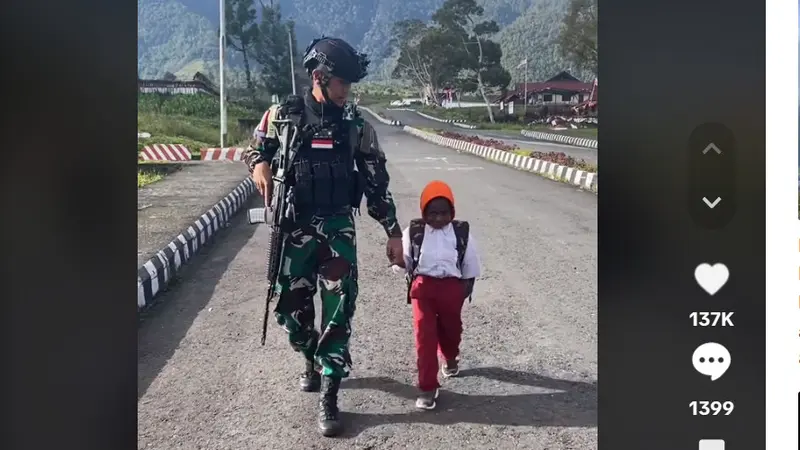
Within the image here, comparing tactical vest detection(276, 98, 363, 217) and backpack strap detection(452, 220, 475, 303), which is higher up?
tactical vest detection(276, 98, 363, 217)

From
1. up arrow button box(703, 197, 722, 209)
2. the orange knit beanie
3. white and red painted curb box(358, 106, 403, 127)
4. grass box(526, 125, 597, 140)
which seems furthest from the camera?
white and red painted curb box(358, 106, 403, 127)

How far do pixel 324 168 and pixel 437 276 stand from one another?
0.55 meters

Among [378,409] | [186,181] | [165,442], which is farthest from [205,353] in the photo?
[186,181]

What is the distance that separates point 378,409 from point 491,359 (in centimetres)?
39

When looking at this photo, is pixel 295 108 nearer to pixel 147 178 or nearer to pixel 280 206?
pixel 280 206

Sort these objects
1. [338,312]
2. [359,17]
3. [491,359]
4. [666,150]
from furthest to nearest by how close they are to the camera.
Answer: [338,312]
[491,359]
[359,17]
[666,150]

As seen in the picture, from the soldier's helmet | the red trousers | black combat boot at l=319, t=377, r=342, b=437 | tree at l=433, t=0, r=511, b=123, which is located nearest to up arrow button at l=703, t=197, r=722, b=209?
tree at l=433, t=0, r=511, b=123

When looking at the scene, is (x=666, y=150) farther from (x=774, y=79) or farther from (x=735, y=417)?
(x=735, y=417)

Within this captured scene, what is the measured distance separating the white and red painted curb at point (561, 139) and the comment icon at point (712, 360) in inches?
23.0

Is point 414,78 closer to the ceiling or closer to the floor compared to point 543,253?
closer to the ceiling

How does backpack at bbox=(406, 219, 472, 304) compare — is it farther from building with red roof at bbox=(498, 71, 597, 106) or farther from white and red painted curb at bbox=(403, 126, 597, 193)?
building with red roof at bbox=(498, 71, 597, 106)

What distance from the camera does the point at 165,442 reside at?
2.04m

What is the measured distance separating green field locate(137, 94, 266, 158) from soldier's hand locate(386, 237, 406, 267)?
2.03 ft

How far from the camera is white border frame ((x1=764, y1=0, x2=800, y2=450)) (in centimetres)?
198
